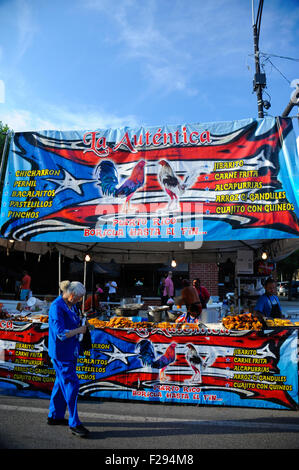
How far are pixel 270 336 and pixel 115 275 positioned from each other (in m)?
14.6

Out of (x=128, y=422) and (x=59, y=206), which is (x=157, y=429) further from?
(x=59, y=206)

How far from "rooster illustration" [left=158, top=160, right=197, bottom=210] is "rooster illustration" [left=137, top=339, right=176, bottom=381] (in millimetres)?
2402

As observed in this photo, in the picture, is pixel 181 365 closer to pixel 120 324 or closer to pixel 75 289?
pixel 120 324

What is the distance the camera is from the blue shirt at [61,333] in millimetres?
4113

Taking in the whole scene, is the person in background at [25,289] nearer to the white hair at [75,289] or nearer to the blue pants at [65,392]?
the blue pants at [65,392]

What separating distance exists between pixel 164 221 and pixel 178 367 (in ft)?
8.06

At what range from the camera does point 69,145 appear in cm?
665

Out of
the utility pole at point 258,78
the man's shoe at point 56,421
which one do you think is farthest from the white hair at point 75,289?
the utility pole at point 258,78

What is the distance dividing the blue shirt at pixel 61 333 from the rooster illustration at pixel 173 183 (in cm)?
272

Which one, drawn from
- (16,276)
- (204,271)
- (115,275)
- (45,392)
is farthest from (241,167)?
(16,276)

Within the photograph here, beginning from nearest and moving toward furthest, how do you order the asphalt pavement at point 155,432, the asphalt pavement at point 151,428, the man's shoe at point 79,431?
1. the asphalt pavement at point 155,432
2. the asphalt pavement at point 151,428
3. the man's shoe at point 79,431

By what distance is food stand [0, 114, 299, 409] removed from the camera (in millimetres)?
5094

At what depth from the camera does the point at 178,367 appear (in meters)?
5.23

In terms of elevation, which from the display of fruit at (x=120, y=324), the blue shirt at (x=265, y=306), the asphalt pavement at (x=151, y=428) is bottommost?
the asphalt pavement at (x=151, y=428)
